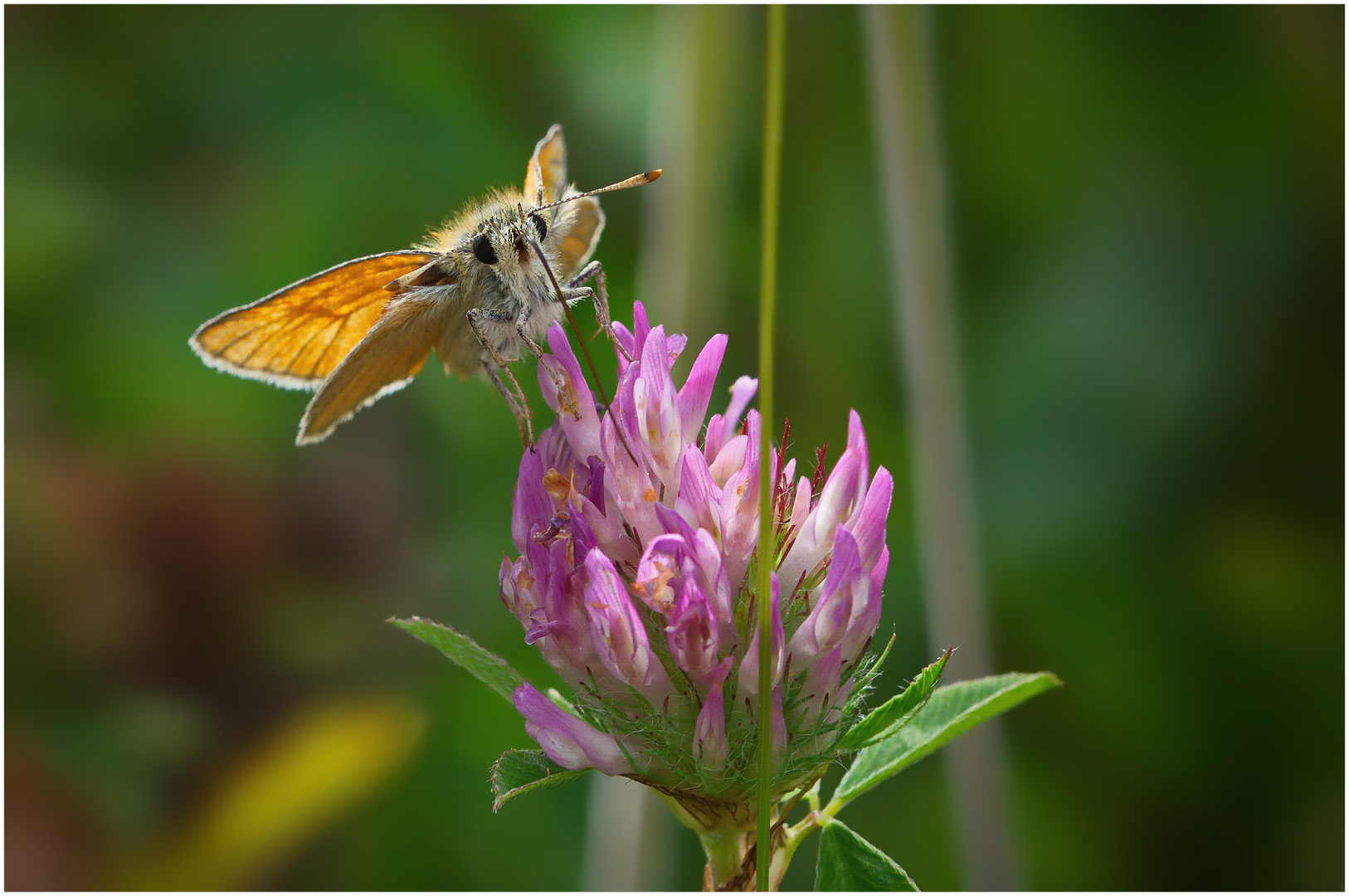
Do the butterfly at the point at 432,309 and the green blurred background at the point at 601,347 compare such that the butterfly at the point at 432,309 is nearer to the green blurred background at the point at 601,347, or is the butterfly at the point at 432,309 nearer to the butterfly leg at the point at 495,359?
the butterfly leg at the point at 495,359

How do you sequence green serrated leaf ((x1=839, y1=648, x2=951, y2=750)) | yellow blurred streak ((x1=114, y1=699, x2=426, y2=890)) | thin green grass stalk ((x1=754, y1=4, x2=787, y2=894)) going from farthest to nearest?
yellow blurred streak ((x1=114, y1=699, x2=426, y2=890)) < green serrated leaf ((x1=839, y1=648, x2=951, y2=750)) < thin green grass stalk ((x1=754, y1=4, x2=787, y2=894))

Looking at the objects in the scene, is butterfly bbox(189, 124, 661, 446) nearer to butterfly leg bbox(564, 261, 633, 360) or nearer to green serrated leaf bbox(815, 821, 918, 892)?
butterfly leg bbox(564, 261, 633, 360)

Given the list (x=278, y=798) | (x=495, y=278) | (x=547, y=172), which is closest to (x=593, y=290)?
(x=495, y=278)

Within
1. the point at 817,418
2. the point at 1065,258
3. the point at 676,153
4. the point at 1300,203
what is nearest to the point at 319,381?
the point at 676,153

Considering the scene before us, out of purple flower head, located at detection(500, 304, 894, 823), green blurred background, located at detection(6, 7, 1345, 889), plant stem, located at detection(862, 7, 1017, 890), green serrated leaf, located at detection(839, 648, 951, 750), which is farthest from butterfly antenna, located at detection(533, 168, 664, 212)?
plant stem, located at detection(862, 7, 1017, 890)

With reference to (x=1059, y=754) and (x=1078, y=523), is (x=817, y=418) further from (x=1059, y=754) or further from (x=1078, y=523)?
(x=1059, y=754)

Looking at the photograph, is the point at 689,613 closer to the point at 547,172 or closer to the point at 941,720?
the point at 941,720

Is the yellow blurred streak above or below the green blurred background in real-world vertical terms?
below
